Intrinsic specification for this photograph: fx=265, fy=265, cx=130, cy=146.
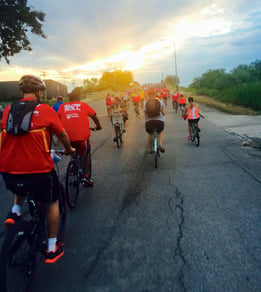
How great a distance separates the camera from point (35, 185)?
2664 mm

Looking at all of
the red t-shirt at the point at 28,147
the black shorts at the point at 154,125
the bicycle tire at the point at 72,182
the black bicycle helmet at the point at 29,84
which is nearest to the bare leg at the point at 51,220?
the red t-shirt at the point at 28,147

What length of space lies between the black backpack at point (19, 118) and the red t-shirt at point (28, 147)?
0.16 ft

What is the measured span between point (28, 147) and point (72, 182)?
2.34m

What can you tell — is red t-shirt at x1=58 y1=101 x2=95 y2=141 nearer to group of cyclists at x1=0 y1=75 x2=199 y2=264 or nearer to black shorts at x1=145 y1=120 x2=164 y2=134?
group of cyclists at x1=0 y1=75 x2=199 y2=264

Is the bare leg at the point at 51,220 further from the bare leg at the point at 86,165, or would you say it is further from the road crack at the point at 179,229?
the bare leg at the point at 86,165

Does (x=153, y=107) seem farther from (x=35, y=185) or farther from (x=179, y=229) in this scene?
(x=35, y=185)

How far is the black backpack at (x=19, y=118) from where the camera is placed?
8.03 feet

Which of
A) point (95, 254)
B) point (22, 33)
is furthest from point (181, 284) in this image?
point (22, 33)

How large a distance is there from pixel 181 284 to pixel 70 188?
2.68m

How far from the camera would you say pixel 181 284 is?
2.63 meters

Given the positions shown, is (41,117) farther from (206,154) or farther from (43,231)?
(206,154)

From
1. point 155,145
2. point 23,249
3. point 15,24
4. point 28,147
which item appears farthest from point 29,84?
point 15,24

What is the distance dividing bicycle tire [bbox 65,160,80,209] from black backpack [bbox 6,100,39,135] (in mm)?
2147

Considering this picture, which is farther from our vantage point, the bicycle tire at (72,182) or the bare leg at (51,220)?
the bicycle tire at (72,182)
